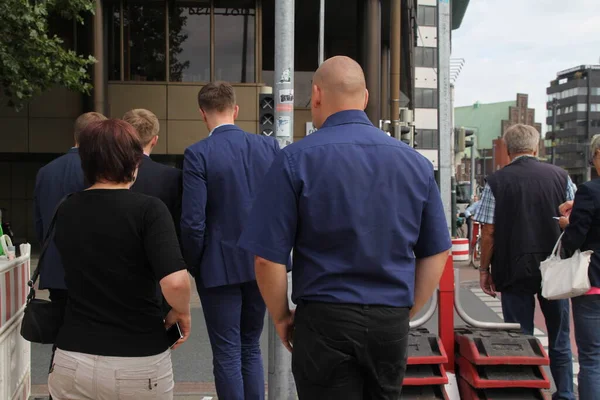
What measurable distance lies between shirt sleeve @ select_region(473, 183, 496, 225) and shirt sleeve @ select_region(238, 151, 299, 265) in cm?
262

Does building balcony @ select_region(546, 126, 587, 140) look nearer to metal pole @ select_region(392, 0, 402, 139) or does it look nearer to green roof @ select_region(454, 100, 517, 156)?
green roof @ select_region(454, 100, 517, 156)

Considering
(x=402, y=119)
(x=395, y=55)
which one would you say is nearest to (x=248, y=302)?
(x=402, y=119)

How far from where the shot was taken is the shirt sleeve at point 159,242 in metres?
2.48

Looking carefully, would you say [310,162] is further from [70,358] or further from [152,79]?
[152,79]

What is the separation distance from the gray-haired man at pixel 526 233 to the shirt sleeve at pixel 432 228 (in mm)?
2042

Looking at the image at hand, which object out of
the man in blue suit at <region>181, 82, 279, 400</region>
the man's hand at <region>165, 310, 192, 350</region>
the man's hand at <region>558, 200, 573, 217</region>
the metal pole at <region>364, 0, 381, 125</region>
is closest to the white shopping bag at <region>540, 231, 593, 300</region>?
the man's hand at <region>558, 200, 573, 217</region>

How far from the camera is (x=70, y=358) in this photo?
2.52 meters

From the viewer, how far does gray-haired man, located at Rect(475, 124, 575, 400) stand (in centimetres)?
455

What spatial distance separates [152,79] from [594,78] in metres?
120

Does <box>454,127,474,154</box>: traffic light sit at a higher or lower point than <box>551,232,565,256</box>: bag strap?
higher

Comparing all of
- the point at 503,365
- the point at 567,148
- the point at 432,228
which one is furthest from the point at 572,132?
the point at 432,228

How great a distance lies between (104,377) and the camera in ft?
8.15

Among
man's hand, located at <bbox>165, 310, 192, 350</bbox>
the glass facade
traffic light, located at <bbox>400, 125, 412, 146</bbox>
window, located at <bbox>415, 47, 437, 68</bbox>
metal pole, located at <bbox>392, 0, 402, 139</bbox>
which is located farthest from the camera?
window, located at <bbox>415, 47, 437, 68</bbox>

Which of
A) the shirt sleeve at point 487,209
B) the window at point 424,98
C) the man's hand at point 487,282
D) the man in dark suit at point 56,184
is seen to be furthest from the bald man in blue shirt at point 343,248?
the window at point 424,98
